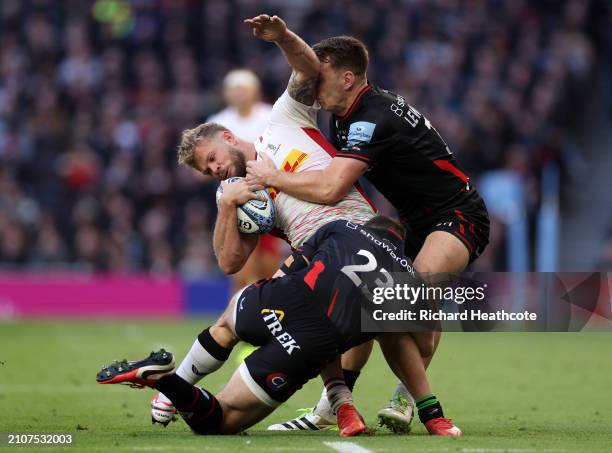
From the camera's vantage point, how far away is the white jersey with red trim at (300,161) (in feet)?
22.1

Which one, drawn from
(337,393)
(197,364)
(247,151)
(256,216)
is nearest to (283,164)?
(247,151)

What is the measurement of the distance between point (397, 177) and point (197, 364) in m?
1.65

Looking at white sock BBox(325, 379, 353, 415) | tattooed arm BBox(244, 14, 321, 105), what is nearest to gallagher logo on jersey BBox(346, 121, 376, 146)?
tattooed arm BBox(244, 14, 321, 105)

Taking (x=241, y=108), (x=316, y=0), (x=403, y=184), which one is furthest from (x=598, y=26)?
(x=403, y=184)

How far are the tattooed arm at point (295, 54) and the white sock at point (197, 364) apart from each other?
161 centimetres

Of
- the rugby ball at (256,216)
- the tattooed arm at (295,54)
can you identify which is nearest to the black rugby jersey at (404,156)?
the tattooed arm at (295,54)

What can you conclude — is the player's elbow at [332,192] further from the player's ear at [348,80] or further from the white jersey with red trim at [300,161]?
the player's ear at [348,80]

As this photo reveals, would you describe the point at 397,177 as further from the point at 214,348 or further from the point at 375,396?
the point at 375,396

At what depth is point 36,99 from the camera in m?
20.5

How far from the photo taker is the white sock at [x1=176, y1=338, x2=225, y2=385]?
658 cm

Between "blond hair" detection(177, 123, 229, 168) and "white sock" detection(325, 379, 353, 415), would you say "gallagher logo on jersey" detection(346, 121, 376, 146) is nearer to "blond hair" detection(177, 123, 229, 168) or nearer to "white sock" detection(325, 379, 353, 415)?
"blond hair" detection(177, 123, 229, 168)

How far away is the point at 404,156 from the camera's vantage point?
22.7ft

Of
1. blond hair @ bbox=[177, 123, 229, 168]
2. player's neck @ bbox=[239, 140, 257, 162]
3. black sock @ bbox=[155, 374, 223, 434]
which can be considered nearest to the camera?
black sock @ bbox=[155, 374, 223, 434]

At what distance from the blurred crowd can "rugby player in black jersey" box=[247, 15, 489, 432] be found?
11.3 m
